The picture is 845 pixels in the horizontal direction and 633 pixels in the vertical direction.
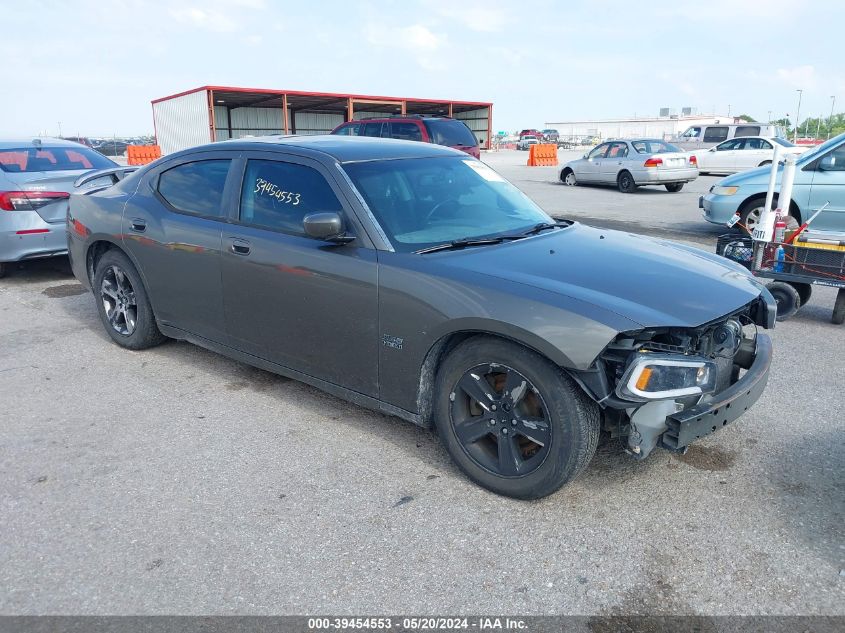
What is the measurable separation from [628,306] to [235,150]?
2.76 metres

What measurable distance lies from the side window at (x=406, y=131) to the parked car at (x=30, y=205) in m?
9.14

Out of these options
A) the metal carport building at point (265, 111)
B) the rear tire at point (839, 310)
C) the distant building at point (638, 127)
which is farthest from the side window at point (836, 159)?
the distant building at point (638, 127)

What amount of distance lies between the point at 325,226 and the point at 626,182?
1692 cm

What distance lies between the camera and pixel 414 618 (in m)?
2.51

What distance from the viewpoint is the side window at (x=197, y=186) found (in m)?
4.46

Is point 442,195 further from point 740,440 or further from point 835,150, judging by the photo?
point 835,150

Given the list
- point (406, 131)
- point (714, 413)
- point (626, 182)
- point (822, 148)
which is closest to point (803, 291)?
point (822, 148)

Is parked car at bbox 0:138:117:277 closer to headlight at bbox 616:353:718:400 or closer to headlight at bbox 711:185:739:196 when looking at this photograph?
headlight at bbox 616:353:718:400

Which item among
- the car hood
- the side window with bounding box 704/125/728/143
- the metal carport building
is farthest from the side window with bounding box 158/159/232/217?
the metal carport building

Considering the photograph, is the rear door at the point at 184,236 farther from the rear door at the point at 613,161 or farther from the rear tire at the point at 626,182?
the rear door at the point at 613,161

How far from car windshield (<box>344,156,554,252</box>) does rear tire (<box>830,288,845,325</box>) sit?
3355 mm

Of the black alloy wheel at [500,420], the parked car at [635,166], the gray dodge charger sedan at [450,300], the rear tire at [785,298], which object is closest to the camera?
the gray dodge charger sedan at [450,300]

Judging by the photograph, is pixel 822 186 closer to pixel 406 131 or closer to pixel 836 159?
pixel 836 159

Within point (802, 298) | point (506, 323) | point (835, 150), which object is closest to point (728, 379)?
point (506, 323)
